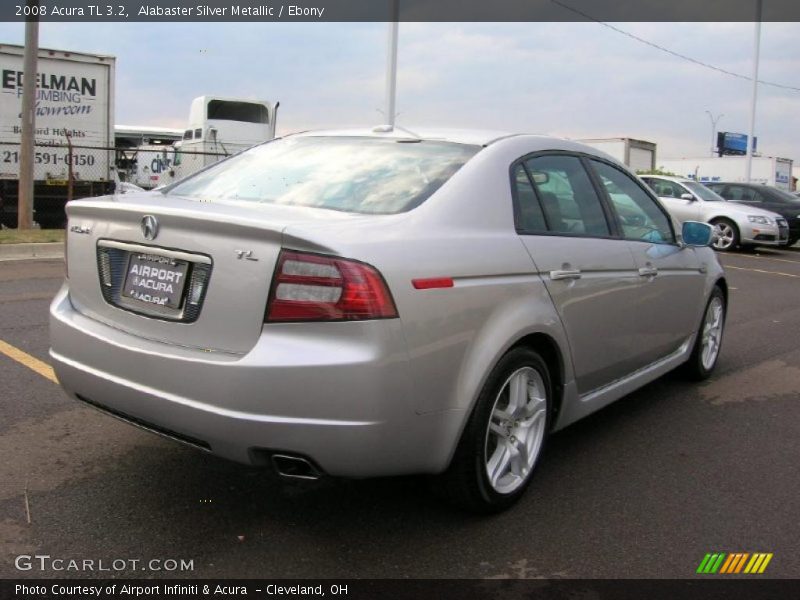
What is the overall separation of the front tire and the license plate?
1.20 meters

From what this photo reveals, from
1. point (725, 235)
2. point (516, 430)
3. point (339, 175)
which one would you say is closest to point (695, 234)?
point (516, 430)

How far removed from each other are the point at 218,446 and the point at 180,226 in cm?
81

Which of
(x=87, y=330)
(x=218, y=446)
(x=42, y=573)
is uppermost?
(x=87, y=330)

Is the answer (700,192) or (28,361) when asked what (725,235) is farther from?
(28,361)

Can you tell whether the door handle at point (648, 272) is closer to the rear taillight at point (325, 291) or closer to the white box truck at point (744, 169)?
the rear taillight at point (325, 291)

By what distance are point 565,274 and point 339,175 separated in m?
1.10

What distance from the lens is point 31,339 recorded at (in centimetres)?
566

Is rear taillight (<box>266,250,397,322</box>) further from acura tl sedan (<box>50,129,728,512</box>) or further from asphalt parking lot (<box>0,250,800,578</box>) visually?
asphalt parking lot (<box>0,250,800,578</box>)

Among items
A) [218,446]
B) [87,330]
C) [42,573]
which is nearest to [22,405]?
[87,330]

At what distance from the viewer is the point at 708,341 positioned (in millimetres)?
5391

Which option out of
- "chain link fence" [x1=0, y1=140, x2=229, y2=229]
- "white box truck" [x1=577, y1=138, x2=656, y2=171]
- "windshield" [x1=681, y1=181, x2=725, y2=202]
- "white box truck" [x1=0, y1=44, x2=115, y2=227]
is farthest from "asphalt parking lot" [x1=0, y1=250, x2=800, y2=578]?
"white box truck" [x1=577, y1=138, x2=656, y2=171]

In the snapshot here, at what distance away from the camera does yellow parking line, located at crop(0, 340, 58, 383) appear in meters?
4.76

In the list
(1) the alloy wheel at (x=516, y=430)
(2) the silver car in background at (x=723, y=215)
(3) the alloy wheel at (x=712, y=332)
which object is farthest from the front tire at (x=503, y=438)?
(2) the silver car in background at (x=723, y=215)
